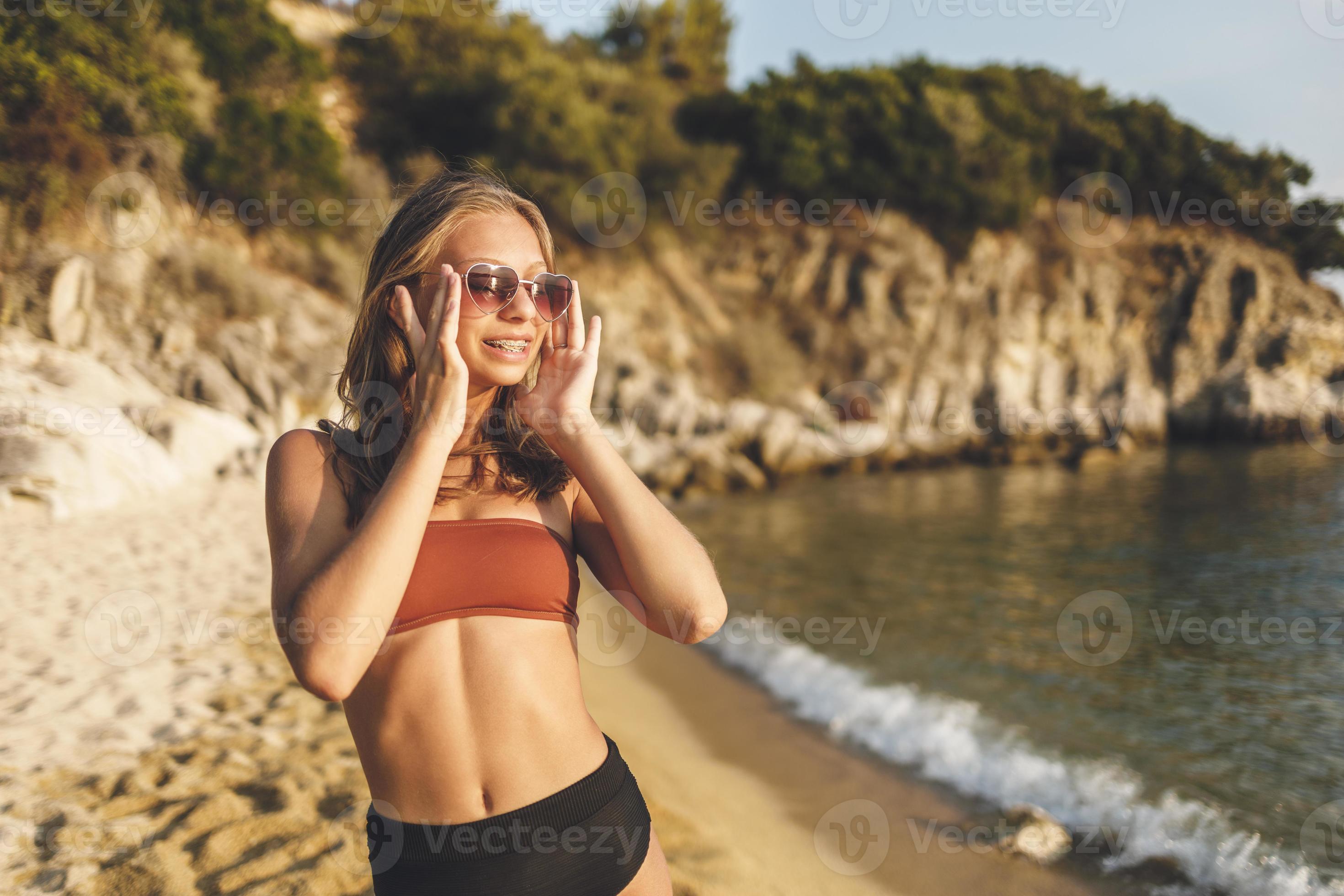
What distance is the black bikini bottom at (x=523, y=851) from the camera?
4.70 feet

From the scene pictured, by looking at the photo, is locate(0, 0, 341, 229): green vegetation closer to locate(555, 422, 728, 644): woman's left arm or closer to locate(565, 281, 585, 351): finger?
locate(565, 281, 585, 351): finger

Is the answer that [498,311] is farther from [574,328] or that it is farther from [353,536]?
[353,536]

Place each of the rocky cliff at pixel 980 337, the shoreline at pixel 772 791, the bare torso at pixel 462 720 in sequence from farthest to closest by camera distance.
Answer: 1. the rocky cliff at pixel 980 337
2. the shoreline at pixel 772 791
3. the bare torso at pixel 462 720

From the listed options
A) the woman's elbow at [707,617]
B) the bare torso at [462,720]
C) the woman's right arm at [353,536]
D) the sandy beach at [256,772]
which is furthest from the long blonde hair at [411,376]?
the sandy beach at [256,772]

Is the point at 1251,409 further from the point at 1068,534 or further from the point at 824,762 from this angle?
the point at 824,762

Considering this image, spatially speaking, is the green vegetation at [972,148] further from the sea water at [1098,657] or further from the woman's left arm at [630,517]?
the woman's left arm at [630,517]

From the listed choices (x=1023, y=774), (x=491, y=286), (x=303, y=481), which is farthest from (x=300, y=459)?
(x=1023, y=774)

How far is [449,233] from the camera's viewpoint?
163 centimetres

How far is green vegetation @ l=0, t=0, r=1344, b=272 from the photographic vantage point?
1548cm

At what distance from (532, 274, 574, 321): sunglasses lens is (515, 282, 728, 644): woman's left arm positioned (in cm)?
6

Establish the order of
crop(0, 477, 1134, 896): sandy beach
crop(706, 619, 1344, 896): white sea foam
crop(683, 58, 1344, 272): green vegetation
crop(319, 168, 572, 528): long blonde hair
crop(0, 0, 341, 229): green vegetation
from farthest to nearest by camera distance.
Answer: crop(683, 58, 1344, 272): green vegetation → crop(0, 0, 341, 229): green vegetation → crop(706, 619, 1344, 896): white sea foam → crop(0, 477, 1134, 896): sandy beach → crop(319, 168, 572, 528): long blonde hair

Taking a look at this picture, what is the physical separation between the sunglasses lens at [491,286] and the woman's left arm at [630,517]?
0.56 ft

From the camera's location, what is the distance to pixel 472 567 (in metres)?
1.52

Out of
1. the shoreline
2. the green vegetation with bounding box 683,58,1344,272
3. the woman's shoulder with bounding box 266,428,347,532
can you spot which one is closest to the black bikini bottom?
the woman's shoulder with bounding box 266,428,347,532
